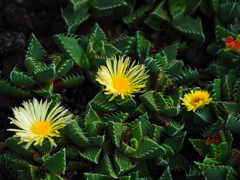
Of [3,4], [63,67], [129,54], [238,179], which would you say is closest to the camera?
[238,179]

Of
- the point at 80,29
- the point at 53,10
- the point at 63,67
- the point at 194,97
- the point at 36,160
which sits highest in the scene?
the point at 53,10

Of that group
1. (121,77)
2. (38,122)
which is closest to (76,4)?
(121,77)

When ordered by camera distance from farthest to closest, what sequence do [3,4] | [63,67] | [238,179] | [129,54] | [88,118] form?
[3,4]
[129,54]
[63,67]
[88,118]
[238,179]

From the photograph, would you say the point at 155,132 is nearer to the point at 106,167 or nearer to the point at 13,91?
the point at 106,167

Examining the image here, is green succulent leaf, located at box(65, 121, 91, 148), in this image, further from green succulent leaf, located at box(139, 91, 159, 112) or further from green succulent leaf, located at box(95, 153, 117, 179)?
green succulent leaf, located at box(139, 91, 159, 112)

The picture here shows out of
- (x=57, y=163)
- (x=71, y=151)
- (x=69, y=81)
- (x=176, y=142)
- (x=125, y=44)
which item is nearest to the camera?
(x=57, y=163)

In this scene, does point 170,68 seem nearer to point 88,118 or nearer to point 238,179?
point 88,118

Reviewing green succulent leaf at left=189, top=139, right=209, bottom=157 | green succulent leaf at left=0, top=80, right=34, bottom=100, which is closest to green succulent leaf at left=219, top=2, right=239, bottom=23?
green succulent leaf at left=189, top=139, right=209, bottom=157

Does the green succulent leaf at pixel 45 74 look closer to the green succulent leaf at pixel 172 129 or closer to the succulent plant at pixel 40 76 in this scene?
the succulent plant at pixel 40 76

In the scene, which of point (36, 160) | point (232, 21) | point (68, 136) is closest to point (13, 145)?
point (36, 160)
